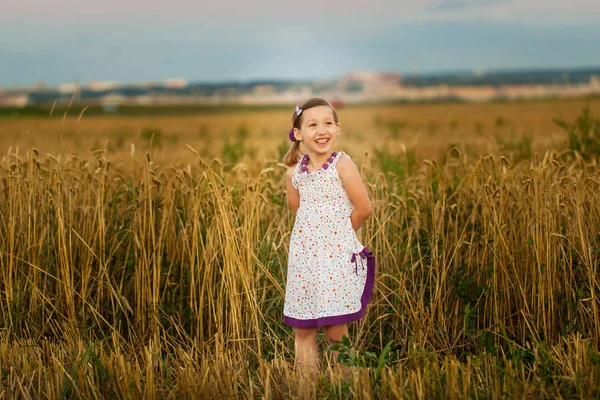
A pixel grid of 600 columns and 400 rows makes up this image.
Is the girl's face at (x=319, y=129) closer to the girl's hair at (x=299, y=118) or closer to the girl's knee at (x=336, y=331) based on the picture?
the girl's hair at (x=299, y=118)

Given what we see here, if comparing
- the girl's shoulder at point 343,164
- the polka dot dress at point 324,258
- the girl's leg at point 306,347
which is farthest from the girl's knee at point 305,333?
the girl's shoulder at point 343,164

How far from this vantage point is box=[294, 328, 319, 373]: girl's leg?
3.43 meters

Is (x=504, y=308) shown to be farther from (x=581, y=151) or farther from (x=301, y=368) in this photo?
(x=581, y=151)

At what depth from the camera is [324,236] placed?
11.0ft

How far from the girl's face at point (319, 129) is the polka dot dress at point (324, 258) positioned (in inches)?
3.6

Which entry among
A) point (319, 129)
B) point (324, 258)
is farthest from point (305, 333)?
point (319, 129)

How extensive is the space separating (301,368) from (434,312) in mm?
921

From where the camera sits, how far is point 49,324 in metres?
4.17

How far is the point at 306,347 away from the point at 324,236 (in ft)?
1.90

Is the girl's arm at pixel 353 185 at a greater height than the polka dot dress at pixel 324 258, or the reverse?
the girl's arm at pixel 353 185

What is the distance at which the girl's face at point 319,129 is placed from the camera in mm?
3346

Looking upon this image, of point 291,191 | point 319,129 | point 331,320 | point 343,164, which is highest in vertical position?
point 319,129

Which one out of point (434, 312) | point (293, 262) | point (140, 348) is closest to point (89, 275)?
point (140, 348)

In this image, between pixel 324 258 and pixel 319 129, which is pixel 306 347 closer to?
pixel 324 258
